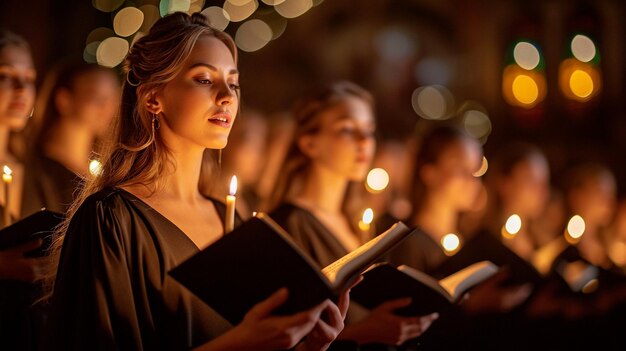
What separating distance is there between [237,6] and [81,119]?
10274mm

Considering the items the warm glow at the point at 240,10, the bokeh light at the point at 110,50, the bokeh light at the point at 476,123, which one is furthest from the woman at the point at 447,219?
the bokeh light at the point at 476,123

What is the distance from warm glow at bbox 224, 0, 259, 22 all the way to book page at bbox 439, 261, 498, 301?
10.5 metres

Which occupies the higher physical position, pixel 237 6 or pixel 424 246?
pixel 237 6

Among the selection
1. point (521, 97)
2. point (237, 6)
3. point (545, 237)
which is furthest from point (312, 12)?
point (545, 237)

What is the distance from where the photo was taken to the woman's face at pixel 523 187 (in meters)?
5.73

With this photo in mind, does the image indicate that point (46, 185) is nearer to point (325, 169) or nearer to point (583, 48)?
point (325, 169)

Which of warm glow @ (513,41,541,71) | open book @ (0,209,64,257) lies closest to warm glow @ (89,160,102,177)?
open book @ (0,209,64,257)

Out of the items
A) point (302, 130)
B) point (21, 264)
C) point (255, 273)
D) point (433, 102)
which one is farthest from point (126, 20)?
point (255, 273)

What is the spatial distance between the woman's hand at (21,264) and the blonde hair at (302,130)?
1.30 meters

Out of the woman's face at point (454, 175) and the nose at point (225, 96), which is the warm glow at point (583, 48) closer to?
the woman's face at point (454, 175)

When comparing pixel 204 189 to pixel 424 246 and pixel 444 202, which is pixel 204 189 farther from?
pixel 444 202

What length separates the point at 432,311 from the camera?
323cm

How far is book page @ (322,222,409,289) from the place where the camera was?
229 centimetres

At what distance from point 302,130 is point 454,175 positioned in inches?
42.9
